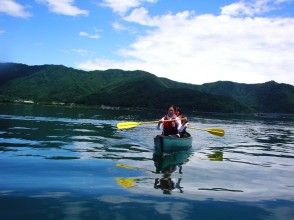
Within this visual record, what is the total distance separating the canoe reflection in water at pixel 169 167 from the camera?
1817 centimetres

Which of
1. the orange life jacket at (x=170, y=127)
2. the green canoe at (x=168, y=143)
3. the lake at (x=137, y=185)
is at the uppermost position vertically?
the orange life jacket at (x=170, y=127)

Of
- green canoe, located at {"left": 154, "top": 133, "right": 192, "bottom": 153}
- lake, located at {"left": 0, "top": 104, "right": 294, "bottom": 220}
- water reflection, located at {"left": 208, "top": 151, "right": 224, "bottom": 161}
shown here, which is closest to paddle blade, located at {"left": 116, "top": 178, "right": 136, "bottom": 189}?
lake, located at {"left": 0, "top": 104, "right": 294, "bottom": 220}

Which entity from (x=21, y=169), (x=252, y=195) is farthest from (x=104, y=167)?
(x=252, y=195)

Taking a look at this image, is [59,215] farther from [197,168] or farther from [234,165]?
[234,165]

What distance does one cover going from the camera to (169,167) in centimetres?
2405

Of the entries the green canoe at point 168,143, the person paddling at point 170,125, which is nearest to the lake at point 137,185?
the green canoe at point 168,143

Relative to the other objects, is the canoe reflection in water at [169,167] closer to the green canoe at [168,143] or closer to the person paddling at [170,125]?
the green canoe at [168,143]

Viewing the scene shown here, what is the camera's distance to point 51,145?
104ft

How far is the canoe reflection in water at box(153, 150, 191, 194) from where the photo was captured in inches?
715

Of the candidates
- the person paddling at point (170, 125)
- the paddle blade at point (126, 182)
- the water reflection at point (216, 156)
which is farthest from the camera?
the person paddling at point (170, 125)

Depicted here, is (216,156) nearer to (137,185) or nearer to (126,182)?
(126,182)

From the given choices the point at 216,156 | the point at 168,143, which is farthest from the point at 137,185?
the point at 216,156

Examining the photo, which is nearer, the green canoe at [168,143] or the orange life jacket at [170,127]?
the green canoe at [168,143]

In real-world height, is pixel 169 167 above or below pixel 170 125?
below
